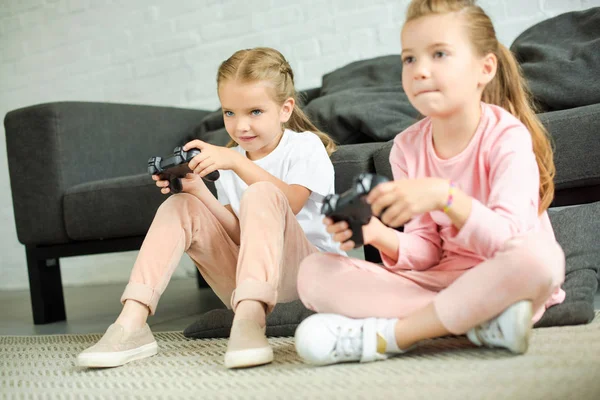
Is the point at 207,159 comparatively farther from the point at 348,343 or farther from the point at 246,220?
the point at 348,343

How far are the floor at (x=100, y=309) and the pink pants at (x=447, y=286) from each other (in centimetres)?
55

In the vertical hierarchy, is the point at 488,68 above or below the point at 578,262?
above

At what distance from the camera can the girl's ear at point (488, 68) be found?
3.28 feet

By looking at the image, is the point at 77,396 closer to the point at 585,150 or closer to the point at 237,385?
the point at 237,385

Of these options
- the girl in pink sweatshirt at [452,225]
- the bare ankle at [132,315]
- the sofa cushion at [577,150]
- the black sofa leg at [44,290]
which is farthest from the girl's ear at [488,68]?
the black sofa leg at [44,290]

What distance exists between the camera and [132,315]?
3.81ft

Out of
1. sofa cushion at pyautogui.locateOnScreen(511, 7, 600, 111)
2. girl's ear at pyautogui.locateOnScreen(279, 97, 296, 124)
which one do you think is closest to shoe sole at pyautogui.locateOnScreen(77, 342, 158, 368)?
girl's ear at pyautogui.locateOnScreen(279, 97, 296, 124)

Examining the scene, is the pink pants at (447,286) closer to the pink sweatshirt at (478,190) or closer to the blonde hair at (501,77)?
the pink sweatshirt at (478,190)

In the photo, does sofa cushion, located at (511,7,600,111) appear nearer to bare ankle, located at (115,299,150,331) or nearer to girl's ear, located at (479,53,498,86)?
girl's ear, located at (479,53,498,86)

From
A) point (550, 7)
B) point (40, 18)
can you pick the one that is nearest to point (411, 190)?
point (550, 7)

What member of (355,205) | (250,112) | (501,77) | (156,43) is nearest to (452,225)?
(355,205)

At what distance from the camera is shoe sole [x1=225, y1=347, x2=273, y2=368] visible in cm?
98

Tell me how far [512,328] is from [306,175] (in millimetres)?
581

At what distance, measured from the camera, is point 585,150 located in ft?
4.55
